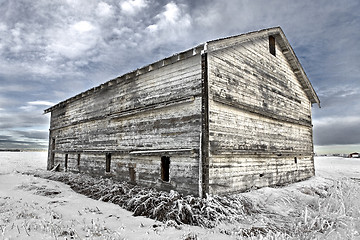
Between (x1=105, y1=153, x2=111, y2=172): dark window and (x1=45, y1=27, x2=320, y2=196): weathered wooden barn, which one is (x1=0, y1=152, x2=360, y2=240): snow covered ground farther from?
(x1=105, y1=153, x2=111, y2=172): dark window

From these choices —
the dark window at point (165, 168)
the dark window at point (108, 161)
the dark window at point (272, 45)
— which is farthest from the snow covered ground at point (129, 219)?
the dark window at point (272, 45)

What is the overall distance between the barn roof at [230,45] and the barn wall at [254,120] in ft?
1.25

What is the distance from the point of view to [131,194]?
1009cm

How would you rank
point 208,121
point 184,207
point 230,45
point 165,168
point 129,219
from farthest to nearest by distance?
point 165,168
point 230,45
point 208,121
point 129,219
point 184,207

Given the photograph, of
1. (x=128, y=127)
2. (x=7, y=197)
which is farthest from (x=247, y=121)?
(x=7, y=197)

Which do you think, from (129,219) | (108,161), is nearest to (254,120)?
(129,219)

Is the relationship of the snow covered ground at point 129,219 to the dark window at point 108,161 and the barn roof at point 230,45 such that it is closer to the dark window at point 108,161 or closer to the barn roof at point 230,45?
the dark window at point 108,161

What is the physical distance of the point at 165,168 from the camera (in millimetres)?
10102

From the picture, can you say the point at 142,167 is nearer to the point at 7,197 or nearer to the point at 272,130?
the point at 7,197

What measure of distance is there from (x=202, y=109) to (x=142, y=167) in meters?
4.29

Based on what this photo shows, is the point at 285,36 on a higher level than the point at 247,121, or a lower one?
higher

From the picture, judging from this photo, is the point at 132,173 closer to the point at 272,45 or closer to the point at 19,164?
the point at 272,45

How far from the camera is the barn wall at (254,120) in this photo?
916cm

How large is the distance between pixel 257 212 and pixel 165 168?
3950mm
